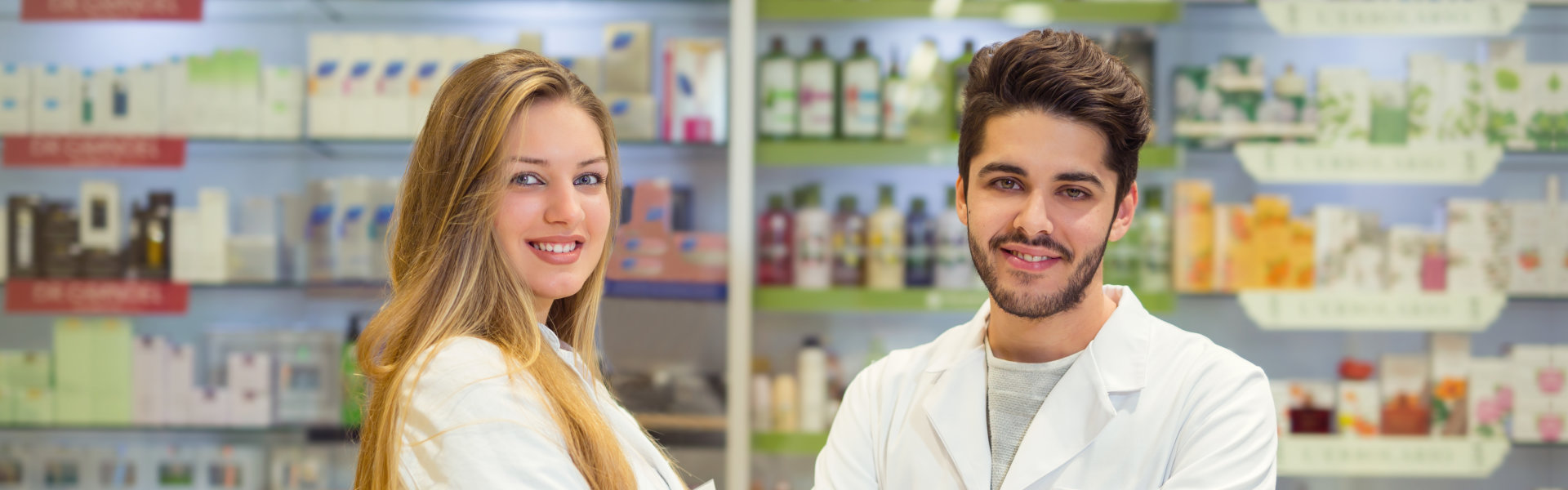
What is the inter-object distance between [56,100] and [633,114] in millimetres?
1794

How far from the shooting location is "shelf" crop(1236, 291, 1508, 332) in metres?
2.84

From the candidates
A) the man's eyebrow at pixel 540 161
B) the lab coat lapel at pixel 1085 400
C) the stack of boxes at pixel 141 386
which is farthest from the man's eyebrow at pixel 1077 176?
the stack of boxes at pixel 141 386

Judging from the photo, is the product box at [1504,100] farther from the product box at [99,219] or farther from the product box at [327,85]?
the product box at [99,219]

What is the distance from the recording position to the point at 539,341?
118cm

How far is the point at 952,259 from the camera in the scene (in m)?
2.97

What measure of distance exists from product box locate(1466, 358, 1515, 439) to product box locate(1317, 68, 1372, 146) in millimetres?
813

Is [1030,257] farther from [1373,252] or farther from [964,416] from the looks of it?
[1373,252]

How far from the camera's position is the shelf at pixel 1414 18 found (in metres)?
2.86

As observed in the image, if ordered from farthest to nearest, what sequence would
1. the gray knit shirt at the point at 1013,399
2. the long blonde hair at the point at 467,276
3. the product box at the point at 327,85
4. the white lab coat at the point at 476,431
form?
the product box at the point at 327,85 < the gray knit shirt at the point at 1013,399 < the long blonde hair at the point at 467,276 < the white lab coat at the point at 476,431

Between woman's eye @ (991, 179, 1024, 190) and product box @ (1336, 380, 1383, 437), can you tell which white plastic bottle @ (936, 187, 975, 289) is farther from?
woman's eye @ (991, 179, 1024, 190)

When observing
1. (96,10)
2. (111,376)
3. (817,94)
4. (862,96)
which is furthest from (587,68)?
(111,376)

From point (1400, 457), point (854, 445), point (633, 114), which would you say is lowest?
point (1400, 457)

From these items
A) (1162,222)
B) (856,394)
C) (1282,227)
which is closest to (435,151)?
(856,394)

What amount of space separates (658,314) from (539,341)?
1.84m
